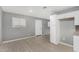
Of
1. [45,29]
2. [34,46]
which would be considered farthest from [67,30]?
[34,46]

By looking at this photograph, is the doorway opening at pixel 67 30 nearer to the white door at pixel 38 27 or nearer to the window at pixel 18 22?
the white door at pixel 38 27

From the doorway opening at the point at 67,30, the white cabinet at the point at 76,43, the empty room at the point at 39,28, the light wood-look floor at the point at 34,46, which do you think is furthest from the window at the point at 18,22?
the white cabinet at the point at 76,43

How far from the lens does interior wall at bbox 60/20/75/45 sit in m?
1.13

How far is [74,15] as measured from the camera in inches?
42.6

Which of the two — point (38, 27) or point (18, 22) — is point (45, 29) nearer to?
point (38, 27)

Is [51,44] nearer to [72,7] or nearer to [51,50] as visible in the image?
[51,50]

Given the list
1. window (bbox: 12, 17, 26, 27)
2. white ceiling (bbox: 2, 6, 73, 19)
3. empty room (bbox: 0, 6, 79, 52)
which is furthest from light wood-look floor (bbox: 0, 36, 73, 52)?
white ceiling (bbox: 2, 6, 73, 19)

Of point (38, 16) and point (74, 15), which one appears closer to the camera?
point (74, 15)

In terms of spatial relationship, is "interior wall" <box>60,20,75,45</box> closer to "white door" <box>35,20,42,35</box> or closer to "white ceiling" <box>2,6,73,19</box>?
"white ceiling" <box>2,6,73,19</box>

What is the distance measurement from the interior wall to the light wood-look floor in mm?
112

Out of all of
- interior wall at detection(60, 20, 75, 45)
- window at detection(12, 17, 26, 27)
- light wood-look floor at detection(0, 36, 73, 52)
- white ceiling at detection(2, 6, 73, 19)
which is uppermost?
white ceiling at detection(2, 6, 73, 19)

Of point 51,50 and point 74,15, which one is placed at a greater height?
point 74,15
